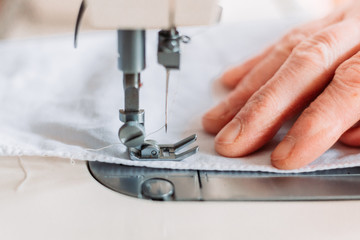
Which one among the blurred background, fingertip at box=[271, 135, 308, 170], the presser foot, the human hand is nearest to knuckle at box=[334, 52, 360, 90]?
the human hand

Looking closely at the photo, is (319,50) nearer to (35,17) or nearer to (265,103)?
(265,103)

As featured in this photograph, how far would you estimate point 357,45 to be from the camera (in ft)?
2.32

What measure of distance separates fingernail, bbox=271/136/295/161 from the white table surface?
0.07 meters

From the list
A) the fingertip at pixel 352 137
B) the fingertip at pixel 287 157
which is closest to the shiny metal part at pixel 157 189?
the fingertip at pixel 287 157

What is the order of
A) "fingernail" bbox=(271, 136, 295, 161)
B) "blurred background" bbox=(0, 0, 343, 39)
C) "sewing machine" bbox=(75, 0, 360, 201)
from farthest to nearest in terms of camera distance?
"blurred background" bbox=(0, 0, 343, 39)
"fingernail" bbox=(271, 136, 295, 161)
"sewing machine" bbox=(75, 0, 360, 201)

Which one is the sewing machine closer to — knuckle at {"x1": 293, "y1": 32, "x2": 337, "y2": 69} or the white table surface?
the white table surface

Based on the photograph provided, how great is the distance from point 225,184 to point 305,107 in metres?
0.19

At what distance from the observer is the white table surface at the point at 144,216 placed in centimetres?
50

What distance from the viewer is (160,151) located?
0.63 metres

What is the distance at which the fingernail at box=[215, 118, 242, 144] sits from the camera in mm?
625

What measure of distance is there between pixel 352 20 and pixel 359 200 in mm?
324

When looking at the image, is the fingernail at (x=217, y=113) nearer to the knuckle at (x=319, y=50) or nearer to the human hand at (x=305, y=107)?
the human hand at (x=305, y=107)

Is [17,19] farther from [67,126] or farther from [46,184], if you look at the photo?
[46,184]

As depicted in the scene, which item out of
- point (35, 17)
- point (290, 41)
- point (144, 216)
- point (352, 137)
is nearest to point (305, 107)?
point (352, 137)
